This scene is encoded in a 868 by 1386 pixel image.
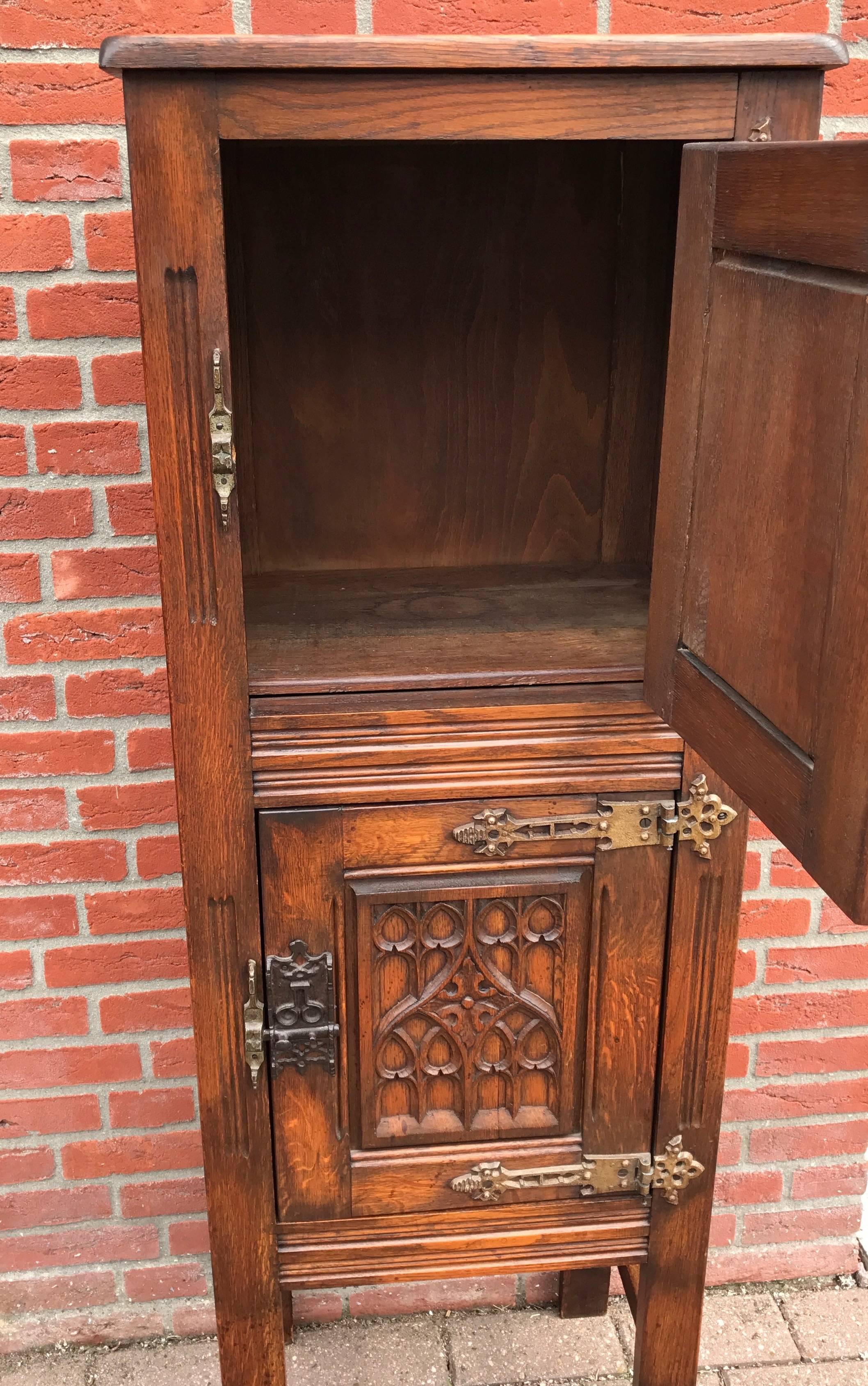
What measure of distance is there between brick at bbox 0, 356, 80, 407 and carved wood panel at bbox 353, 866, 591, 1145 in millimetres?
747

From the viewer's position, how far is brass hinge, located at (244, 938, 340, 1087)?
1.25 meters

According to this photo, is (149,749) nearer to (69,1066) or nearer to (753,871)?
(69,1066)

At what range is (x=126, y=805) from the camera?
1688 mm

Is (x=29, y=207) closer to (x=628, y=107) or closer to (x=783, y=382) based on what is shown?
(x=628, y=107)

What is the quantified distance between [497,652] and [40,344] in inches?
28.1

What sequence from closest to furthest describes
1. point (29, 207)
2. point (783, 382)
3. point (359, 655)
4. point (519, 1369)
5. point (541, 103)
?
1. point (783, 382)
2. point (541, 103)
3. point (359, 655)
4. point (29, 207)
5. point (519, 1369)

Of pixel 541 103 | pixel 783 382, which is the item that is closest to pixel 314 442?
pixel 541 103

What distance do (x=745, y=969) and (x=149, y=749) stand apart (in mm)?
971

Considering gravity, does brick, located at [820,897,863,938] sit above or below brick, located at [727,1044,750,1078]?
above

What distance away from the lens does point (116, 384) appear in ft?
4.98

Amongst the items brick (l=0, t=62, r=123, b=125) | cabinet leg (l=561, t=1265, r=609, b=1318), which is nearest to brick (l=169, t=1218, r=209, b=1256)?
cabinet leg (l=561, t=1265, r=609, b=1318)

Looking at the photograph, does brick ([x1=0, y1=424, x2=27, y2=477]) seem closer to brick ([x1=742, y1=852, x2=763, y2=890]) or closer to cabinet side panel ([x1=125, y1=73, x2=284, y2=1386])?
cabinet side panel ([x1=125, y1=73, x2=284, y2=1386])

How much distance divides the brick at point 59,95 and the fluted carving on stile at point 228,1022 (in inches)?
36.8

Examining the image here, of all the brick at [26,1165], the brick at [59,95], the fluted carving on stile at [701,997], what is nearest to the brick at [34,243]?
the brick at [59,95]
